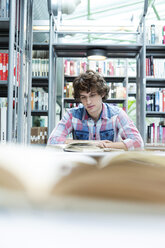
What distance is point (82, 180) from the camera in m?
0.22

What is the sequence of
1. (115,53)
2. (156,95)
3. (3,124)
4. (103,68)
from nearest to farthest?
1. (3,124)
2. (115,53)
3. (156,95)
4. (103,68)

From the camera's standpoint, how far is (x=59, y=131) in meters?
1.72

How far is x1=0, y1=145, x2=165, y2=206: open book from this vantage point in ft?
0.69

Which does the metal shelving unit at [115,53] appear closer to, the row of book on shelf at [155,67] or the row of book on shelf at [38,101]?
the row of book on shelf at [155,67]

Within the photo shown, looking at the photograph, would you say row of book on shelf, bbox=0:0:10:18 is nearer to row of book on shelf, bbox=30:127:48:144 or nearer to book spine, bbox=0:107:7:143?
book spine, bbox=0:107:7:143

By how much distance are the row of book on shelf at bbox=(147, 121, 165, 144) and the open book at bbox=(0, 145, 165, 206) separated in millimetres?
3668

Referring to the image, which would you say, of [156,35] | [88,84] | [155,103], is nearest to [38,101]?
[155,103]

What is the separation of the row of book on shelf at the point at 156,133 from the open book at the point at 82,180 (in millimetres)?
3668

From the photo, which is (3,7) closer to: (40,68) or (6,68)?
(6,68)

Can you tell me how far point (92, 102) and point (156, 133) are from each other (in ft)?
7.70

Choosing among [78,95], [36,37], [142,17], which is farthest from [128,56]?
[78,95]

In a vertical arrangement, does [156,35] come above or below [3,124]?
above

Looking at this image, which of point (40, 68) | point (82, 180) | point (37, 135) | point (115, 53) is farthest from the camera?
point (40, 68)

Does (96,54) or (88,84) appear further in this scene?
(96,54)
